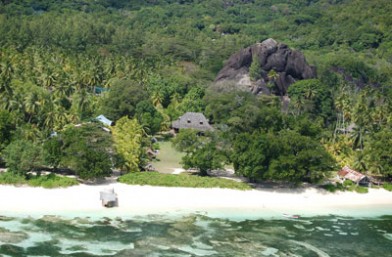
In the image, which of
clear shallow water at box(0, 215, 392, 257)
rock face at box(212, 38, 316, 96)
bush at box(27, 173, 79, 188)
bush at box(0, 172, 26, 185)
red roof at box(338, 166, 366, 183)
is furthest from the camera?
rock face at box(212, 38, 316, 96)

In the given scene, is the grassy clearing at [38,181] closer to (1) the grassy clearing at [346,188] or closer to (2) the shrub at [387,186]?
(1) the grassy clearing at [346,188]

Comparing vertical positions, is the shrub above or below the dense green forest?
below

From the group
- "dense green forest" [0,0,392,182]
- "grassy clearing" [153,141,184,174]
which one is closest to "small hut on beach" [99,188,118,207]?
"dense green forest" [0,0,392,182]

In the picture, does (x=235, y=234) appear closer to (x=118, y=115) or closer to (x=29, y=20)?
(x=118, y=115)

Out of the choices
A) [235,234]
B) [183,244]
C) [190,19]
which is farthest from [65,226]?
[190,19]

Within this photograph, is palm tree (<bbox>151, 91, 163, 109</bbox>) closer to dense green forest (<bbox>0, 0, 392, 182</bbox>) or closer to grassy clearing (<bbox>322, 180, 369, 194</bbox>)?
dense green forest (<bbox>0, 0, 392, 182</bbox>)

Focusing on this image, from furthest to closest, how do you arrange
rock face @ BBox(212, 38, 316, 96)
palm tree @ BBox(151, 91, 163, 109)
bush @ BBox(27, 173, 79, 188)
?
rock face @ BBox(212, 38, 316, 96) → palm tree @ BBox(151, 91, 163, 109) → bush @ BBox(27, 173, 79, 188)
